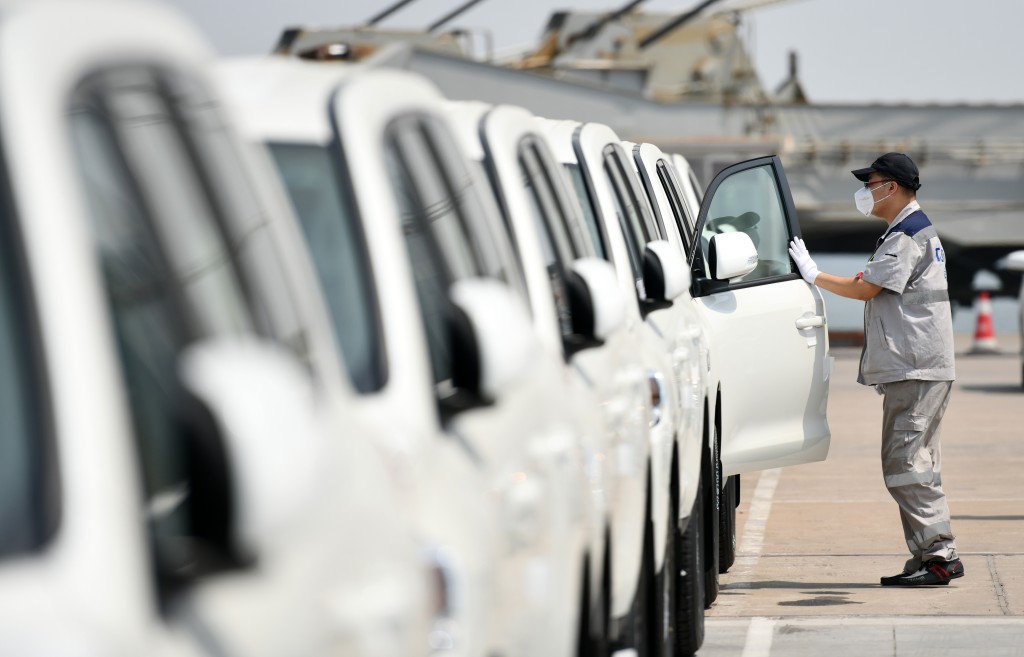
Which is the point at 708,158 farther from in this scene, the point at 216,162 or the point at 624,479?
the point at 216,162

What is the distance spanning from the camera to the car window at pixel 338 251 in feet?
10.9

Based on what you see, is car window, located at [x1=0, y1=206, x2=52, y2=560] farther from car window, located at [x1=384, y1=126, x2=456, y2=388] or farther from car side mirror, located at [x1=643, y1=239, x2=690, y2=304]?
car side mirror, located at [x1=643, y1=239, x2=690, y2=304]

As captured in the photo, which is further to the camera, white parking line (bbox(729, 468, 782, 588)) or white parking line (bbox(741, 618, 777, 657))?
white parking line (bbox(729, 468, 782, 588))

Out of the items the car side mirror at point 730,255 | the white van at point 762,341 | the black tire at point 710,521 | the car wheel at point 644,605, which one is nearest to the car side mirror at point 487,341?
the car wheel at point 644,605

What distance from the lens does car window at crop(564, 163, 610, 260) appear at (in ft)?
21.3

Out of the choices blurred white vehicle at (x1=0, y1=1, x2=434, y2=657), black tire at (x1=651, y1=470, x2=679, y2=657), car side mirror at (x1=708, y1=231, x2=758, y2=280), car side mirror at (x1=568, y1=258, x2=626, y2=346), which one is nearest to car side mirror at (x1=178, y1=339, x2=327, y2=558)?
blurred white vehicle at (x1=0, y1=1, x2=434, y2=657)

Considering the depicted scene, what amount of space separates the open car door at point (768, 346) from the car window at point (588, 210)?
7.55 feet

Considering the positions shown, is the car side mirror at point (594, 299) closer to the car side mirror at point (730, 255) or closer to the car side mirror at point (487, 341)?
the car side mirror at point (487, 341)

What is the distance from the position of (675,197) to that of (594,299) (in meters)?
5.74

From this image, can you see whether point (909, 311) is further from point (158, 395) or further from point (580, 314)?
point (158, 395)

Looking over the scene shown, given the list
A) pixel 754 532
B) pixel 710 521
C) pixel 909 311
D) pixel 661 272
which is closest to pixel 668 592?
pixel 661 272

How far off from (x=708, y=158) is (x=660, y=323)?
958 inches

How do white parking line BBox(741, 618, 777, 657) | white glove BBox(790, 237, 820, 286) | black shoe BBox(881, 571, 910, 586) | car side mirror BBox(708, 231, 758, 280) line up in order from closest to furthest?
white parking line BBox(741, 618, 777, 657) → car side mirror BBox(708, 231, 758, 280) → black shoe BBox(881, 571, 910, 586) → white glove BBox(790, 237, 820, 286)

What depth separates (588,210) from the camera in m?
6.79
